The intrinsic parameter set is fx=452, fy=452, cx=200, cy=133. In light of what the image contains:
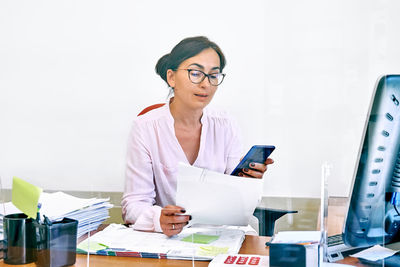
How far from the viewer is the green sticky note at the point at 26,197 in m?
1.09

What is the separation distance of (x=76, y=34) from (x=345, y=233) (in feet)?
4.03

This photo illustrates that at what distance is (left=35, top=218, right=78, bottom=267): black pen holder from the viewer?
104cm

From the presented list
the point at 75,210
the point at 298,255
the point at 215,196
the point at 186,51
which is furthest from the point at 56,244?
the point at 186,51

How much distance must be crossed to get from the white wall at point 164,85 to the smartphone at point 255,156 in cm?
10

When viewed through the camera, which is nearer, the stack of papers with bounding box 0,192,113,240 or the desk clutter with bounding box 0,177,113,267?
the desk clutter with bounding box 0,177,113,267

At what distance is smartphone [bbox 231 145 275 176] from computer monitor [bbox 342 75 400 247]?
37 centimetres

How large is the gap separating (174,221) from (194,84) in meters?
0.50

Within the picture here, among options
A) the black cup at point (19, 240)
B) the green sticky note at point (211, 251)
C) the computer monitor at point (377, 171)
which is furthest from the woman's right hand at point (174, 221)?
the computer monitor at point (377, 171)

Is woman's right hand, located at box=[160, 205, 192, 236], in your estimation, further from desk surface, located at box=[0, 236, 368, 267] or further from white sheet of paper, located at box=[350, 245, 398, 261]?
white sheet of paper, located at box=[350, 245, 398, 261]

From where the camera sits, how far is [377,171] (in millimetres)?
922

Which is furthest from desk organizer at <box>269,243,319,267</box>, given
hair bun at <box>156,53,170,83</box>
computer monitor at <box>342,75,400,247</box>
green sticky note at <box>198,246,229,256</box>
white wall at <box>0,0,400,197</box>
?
hair bun at <box>156,53,170,83</box>

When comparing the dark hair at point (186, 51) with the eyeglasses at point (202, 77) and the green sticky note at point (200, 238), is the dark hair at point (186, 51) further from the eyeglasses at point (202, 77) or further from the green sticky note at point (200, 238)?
the green sticky note at point (200, 238)

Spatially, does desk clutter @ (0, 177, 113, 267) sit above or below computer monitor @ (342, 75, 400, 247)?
below

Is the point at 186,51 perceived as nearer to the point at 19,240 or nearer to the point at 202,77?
the point at 202,77
